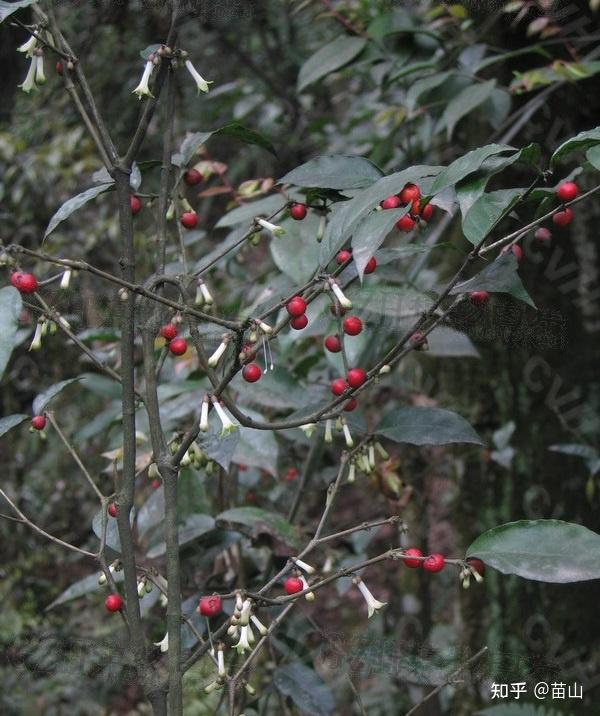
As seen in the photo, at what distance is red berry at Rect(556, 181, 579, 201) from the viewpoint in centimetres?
62

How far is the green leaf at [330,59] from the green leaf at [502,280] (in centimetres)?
71

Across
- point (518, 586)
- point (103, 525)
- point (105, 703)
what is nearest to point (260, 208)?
point (103, 525)

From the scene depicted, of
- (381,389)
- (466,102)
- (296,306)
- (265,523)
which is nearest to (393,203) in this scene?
(296,306)

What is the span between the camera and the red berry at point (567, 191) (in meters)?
0.62

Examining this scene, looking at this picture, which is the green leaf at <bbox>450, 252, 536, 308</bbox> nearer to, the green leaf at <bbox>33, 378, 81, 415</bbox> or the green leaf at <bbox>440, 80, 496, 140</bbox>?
the green leaf at <bbox>33, 378, 81, 415</bbox>

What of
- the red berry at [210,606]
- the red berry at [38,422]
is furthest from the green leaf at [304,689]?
the red berry at [38,422]

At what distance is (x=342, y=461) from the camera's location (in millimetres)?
813

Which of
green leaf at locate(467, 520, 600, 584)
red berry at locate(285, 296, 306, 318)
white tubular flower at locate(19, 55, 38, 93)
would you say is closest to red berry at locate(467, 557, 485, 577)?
green leaf at locate(467, 520, 600, 584)

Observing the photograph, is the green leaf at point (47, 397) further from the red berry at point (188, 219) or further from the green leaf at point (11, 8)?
the green leaf at point (11, 8)

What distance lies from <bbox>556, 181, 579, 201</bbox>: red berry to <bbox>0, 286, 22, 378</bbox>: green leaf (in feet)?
1.43

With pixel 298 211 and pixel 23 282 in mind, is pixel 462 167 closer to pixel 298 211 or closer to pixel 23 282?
pixel 298 211

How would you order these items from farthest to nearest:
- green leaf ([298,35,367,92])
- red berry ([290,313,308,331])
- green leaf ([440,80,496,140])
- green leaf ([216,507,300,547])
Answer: green leaf ([298,35,367,92]) < green leaf ([440,80,496,140]) < green leaf ([216,507,300,547]) < red berry ([290,313,308,331])

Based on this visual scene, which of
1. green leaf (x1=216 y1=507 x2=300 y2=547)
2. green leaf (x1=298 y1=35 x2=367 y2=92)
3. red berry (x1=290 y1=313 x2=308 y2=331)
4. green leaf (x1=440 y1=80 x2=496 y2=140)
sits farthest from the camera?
green leaf (x1=298 y1=35 x2=367 y2=92)

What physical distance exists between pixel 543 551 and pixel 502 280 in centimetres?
24
